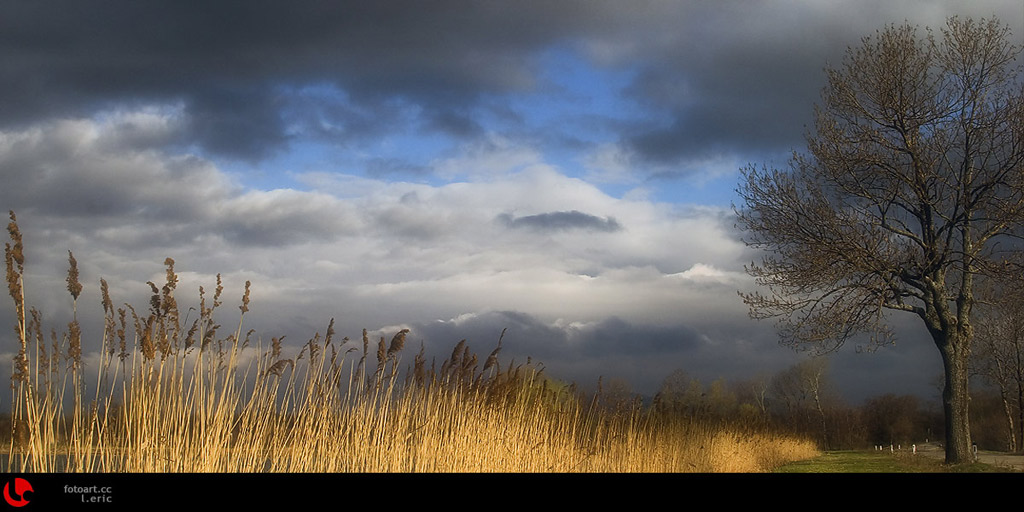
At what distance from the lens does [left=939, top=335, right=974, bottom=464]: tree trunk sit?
15.6 metres

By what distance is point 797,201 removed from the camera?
1606cm
